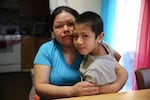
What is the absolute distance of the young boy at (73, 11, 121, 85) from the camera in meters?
1.13

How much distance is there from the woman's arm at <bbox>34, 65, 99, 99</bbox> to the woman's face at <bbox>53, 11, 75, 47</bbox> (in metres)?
0.19

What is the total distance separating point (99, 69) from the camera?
1125mm

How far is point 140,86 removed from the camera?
4.66 ft

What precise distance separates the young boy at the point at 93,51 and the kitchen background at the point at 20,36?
2.82m

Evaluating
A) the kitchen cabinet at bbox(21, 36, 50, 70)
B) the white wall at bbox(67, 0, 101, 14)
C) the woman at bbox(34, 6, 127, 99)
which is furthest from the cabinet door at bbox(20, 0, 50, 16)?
the woman at bbox(34, 6, 127, 99)

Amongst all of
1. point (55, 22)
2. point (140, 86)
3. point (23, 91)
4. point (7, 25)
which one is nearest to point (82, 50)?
point (55, 22)

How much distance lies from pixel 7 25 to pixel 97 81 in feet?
12.4

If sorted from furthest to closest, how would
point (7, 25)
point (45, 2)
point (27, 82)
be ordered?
1. point (45, 2)
2. point (7, 25)
3. point (27, 82)

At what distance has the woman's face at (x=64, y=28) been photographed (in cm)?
134

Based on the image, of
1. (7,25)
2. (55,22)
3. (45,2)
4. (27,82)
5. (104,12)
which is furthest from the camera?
(45,2)

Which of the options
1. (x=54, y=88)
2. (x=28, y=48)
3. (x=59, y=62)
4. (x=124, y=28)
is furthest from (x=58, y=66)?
(x=28, y=48)

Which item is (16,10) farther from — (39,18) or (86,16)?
(86,16)

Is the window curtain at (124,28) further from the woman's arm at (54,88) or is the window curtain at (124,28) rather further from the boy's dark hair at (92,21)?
the woman's arm at (54,88)

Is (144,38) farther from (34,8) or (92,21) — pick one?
(34,8)
